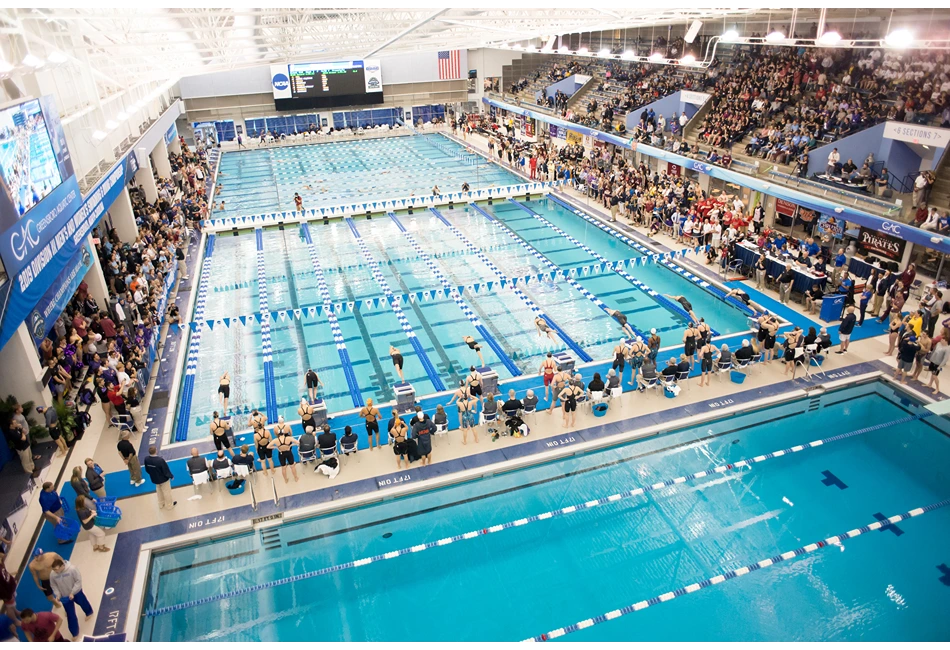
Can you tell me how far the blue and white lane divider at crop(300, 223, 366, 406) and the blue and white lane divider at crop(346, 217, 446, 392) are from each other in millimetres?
1345

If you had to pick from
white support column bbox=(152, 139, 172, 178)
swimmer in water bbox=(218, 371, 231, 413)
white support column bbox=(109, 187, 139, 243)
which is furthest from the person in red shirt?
white support column bbox=(152, 139, 172, 178)

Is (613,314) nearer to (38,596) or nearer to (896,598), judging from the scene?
(896,598)

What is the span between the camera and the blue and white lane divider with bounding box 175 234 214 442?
1111 centimetres

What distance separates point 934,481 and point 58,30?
18.1 meters

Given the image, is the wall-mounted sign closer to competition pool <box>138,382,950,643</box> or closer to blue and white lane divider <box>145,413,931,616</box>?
blue and white lane divider <box>145,413,931,616</box>

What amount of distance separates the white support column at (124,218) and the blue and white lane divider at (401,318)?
6272 mm

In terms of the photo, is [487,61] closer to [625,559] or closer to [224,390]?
[224,390]

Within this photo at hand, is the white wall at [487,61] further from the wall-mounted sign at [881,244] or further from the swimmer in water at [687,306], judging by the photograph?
the swimmer in water at [687,306]

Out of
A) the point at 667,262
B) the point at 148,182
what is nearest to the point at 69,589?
the point at 667,262

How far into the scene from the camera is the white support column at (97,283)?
1361cm

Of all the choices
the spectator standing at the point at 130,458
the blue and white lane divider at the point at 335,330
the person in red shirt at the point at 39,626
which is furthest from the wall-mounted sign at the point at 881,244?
the person in red shirt at the point at 39,626

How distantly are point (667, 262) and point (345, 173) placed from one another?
18097 millimetres

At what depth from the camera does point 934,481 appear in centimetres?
934

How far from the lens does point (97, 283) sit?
544 inches
